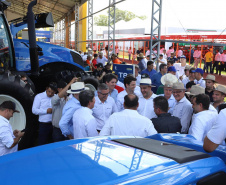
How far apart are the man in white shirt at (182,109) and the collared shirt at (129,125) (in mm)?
1229

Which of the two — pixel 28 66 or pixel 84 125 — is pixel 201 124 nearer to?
pixel 84 125

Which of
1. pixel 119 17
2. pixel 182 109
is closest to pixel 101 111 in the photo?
pixel 182 109

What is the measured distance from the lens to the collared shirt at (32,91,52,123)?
4805 millimetres

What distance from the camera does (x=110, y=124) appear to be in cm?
337

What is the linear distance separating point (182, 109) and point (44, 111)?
229cm

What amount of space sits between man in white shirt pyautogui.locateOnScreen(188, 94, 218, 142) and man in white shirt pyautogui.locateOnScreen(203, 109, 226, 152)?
1.17m

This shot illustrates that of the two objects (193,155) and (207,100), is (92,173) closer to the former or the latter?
(193,155)

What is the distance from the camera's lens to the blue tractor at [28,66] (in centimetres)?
495

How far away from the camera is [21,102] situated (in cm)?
498

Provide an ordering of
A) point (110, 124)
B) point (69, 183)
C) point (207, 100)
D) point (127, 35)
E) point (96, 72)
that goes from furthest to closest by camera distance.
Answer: point (127, 35) < point (96, 72) < point (207, 100) < point (110, 124) < point (69, 183)

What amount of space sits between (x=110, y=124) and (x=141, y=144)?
131 centimetres

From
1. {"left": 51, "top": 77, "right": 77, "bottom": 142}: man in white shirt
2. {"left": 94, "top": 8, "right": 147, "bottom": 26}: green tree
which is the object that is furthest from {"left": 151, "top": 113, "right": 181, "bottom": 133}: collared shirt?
{"left": 94, "top": 8, "right": 147, "bottom": 26}: green tree

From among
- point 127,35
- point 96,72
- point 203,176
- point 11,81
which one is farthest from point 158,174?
point 127,35

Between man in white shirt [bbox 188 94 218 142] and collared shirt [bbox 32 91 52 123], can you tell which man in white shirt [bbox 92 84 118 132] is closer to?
collared shirt [bbox 32 91 52 123]
